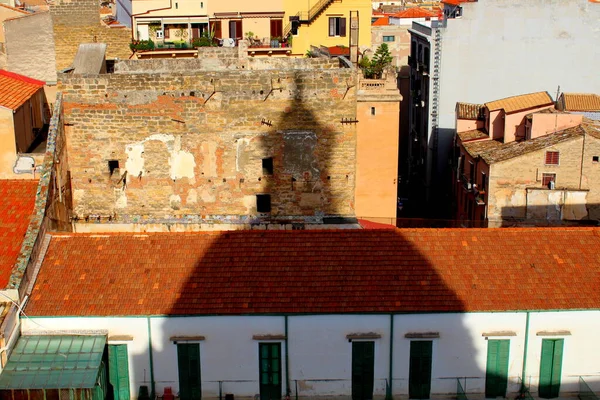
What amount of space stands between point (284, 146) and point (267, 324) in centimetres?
979

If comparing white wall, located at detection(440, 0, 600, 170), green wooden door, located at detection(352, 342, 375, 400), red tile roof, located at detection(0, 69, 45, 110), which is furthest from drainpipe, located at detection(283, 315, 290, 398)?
white wall, located at detection(440, 0, 600, 170)

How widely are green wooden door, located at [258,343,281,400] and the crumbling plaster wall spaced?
30.6 feet

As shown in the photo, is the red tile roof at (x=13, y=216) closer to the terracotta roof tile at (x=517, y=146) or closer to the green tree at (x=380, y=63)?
the terracotta roof tile at (x=517, y=146)

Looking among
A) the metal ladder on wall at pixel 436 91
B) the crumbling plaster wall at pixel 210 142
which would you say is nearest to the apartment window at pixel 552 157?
the crumbling plaster wall at pixel 210 142

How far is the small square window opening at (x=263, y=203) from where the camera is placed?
34125 millimetres

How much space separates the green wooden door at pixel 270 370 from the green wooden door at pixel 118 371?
3.92m

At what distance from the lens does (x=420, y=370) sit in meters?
25.9

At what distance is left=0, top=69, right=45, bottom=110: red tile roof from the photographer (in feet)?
113

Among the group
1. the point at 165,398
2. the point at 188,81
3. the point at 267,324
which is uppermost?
the point at 188,81

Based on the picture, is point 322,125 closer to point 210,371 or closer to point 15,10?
point 210,371

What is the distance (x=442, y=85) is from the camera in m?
53.7

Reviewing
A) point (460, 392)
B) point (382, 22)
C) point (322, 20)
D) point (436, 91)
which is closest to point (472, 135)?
point (436, 91)

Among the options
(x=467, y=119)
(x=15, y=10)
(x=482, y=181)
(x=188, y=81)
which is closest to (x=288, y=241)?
(x=188, y=81)

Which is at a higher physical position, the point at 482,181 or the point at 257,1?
the point at 257,1
